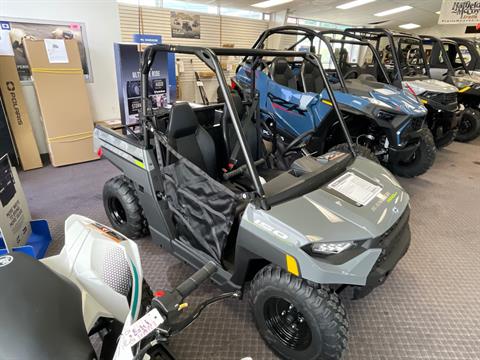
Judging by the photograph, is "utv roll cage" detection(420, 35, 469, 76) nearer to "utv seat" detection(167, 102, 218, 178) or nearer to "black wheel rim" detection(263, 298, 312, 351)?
"utv seat" detection(167, 102, 218, 178)

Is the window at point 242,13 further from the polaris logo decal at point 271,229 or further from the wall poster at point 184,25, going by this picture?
the polaris logo decal at point 271,229

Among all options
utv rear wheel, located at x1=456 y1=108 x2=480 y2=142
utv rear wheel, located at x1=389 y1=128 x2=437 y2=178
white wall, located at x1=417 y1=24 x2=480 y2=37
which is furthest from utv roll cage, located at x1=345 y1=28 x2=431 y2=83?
white wall, located at x1=417 y1=24 x2=480 y2=37

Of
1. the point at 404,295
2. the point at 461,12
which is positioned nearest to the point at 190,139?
the point at 404,295

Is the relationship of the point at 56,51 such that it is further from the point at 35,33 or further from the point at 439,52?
the point at 439,52

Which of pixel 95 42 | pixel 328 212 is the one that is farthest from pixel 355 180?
pixel 95 42

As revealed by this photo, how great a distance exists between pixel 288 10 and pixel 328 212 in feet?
28.1

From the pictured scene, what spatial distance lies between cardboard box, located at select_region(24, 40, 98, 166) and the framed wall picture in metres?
0.44

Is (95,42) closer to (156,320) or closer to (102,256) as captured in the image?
(102,256)

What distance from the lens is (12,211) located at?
89.6 inches

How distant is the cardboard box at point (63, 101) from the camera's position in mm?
3811

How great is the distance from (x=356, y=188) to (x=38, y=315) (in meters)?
1.53

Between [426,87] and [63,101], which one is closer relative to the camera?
[63,101]

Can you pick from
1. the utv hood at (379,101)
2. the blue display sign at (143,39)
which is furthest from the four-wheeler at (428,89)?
the blue display sign at (143,39)

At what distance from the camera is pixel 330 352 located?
1390 millimetres
